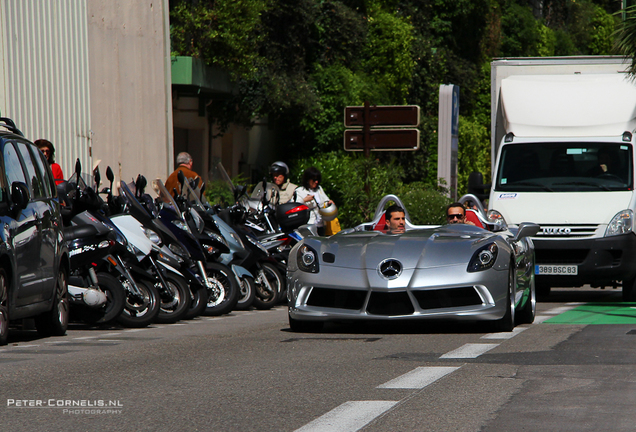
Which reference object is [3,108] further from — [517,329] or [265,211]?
[517,329]

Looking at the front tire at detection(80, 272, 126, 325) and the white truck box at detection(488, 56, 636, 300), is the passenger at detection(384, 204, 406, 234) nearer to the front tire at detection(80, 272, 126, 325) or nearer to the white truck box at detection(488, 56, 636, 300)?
the front tire at detection(80, 272, 126, 325)

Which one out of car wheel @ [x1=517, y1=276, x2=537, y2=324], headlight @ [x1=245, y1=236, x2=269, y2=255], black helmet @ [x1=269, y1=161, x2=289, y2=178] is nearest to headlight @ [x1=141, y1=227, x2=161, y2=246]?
headlight @ [x1=245, y1=236, x2=269, y2=255]

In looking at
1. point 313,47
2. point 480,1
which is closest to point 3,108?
point 313,47

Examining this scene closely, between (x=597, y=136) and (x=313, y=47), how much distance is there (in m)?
16.0

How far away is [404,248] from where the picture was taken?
10289mm

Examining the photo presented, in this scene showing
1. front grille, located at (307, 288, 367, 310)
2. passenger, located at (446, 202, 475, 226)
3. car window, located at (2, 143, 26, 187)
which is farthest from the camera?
passenger, located at (446, 202, 475, 226)

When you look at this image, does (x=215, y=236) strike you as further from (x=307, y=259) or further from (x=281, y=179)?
(x=281, y=179)

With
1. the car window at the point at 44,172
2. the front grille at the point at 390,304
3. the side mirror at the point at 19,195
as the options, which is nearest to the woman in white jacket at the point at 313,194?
the car window at the point at 44,172

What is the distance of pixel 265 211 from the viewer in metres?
15.9

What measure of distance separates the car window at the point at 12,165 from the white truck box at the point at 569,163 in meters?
7.35

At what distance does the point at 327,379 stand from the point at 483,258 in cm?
337

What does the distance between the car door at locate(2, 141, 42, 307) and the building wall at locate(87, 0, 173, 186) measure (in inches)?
441

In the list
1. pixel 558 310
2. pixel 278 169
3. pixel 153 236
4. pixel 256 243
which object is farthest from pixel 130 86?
pixel 558 310

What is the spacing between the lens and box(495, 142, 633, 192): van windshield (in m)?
15.8
